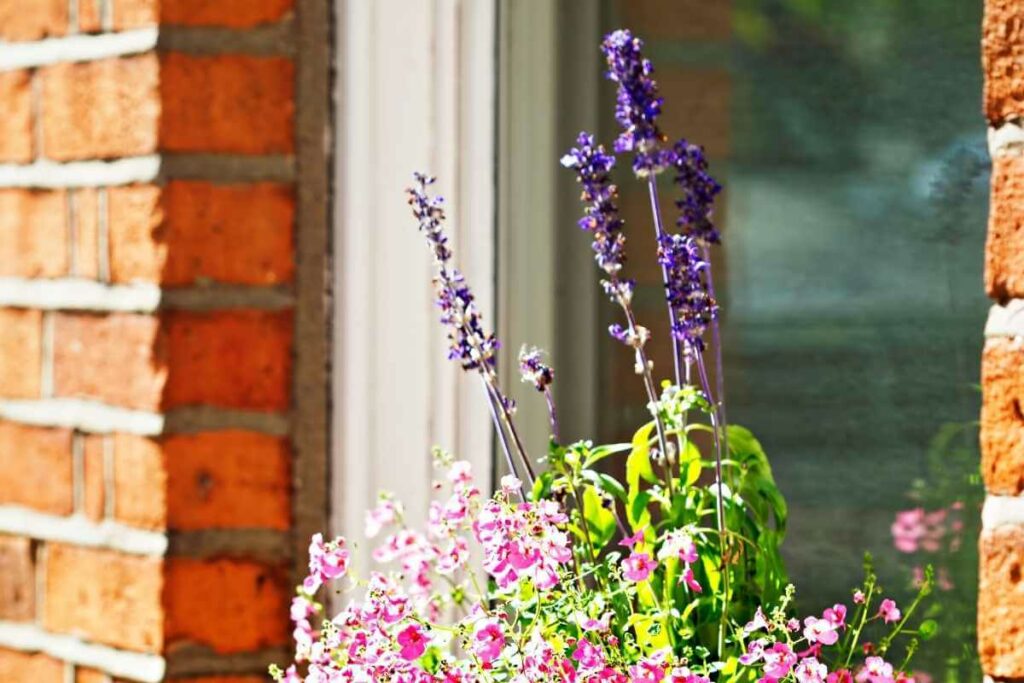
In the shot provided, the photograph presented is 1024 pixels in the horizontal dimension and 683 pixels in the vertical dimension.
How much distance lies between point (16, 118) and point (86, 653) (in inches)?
23.4

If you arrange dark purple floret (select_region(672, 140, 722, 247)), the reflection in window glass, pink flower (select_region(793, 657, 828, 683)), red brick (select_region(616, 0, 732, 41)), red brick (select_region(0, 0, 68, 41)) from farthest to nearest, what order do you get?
1. red brick (select_region(0, 0, 68, 41))
2. red brick (select_region(616, 0, 732, 41))
3. the reflection in window glass
4. dark purple floret (select_region(672, 140, 722, 247))
5. pink flower (select_region(793, 657, 828, 683))

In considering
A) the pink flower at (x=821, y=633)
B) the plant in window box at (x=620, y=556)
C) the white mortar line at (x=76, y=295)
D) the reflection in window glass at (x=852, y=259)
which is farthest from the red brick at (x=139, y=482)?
the pink flower at (x=821, y=633)

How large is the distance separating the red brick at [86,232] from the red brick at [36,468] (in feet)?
0.59

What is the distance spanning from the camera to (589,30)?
1.57 meters

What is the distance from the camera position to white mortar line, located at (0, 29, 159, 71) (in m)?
1.53

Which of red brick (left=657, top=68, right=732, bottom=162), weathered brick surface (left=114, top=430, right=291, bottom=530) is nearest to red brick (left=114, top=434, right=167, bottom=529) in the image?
weathered brick surface (left=114, top=430, right=291, bottom=530)

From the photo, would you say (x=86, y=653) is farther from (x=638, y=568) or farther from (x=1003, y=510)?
(x=1003, y=510)

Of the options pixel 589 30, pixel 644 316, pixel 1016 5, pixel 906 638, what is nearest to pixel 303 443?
pixel 644 316

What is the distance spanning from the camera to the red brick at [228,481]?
1527mm

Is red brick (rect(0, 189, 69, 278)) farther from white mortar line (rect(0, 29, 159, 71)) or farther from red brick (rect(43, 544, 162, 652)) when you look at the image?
red brick (rect(43, 544, 162, 652))

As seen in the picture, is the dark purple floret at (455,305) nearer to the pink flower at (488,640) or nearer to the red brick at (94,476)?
the pink flower at (488,640)

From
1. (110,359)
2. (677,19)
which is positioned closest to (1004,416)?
(677,19)

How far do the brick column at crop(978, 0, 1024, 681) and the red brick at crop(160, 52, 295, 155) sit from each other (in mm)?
763

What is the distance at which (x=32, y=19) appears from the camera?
1644mm
